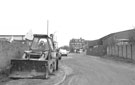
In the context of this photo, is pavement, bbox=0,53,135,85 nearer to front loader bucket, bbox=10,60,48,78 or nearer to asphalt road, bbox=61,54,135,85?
asphalt road, bbox=61,54,135,85

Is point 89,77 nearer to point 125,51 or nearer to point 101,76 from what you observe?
point 101,76

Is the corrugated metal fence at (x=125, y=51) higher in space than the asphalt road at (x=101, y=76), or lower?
higher

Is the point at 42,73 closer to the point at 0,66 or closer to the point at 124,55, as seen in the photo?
the point at 0,66

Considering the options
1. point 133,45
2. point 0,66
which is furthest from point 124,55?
point 0,66

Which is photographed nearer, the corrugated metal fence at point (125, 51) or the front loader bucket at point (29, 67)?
the front loader bucket at point (29, 67)

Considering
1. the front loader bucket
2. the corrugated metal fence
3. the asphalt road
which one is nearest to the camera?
the asphalt road

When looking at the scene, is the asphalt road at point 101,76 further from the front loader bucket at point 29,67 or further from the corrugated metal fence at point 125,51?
the corrugated metal fence at point 125,51

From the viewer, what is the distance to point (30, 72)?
452 inches

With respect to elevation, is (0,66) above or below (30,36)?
below

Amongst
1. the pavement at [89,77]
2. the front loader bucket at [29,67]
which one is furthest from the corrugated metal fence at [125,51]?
the front loader bucket at [29,67]

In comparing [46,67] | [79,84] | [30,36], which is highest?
[30,36]

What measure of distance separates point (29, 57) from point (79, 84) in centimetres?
384

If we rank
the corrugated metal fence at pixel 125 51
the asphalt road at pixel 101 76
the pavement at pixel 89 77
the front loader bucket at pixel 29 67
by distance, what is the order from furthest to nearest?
the corrugated metal fence at pixel 125 51
the front loader bucket at pixel 29 67
the asphalt road at pixel 101 76
the pavement at pixel 89 77

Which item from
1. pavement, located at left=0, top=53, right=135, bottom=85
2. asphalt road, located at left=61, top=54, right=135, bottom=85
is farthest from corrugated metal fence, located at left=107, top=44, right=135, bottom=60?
pavement, located at left=0, top=53, right=135, bottom=85
